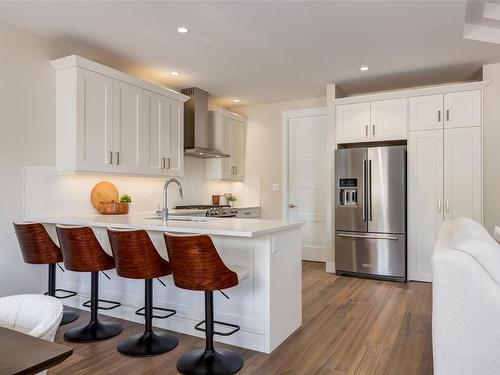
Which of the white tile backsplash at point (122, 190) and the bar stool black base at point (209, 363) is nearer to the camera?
the bar stool black base at point (209, 363)

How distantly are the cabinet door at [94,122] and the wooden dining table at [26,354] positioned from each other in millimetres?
2742

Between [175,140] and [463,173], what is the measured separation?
11.9ft

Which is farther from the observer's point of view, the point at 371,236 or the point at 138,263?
the point at 371,236

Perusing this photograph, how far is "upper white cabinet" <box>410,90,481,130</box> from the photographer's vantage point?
4238 mm

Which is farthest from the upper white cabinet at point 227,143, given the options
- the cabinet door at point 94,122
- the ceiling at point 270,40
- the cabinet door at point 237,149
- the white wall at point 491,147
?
the white wall at point 491,147

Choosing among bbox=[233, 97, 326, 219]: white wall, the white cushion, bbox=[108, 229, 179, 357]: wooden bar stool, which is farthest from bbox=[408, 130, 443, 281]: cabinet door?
bbox=[108, 229, 179, 357]: wooden bar stool

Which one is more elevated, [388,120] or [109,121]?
[388,120]

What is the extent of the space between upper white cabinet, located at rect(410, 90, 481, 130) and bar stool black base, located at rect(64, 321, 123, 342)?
4062 millimetres

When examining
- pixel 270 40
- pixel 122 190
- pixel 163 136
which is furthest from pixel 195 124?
pixel 270 40

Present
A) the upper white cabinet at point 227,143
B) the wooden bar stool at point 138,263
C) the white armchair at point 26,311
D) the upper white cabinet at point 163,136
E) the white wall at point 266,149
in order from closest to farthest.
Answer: the white armchair at point 26,311
the wooden bar stool at point 138,263
the upper white cabinet at point 163,136
the upper white cabinet at point 227,143
the white wall at point 266,149

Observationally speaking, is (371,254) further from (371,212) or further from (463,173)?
(463,173)

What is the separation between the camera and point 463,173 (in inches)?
168

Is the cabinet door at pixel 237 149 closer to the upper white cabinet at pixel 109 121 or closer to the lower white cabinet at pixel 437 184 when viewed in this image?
the upper white cabinet at pixel 109 121

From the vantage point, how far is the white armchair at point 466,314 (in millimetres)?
1538
